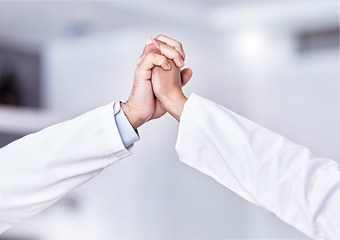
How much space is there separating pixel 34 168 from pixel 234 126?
430 mm

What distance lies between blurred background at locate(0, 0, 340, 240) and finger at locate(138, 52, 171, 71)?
185 centimetres

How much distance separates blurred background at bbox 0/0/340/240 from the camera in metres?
3.53

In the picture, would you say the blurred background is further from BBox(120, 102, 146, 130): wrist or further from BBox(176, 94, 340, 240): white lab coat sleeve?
BBox(176, 94, 340, 240): white lab coat sleeve

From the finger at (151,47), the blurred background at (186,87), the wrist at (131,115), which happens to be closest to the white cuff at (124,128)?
the wrist at (131,115)

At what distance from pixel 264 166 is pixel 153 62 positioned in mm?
406

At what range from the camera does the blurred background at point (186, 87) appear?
11.6 ft

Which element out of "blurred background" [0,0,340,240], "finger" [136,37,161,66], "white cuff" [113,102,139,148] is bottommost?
"blurred background" [0,0,340,240]

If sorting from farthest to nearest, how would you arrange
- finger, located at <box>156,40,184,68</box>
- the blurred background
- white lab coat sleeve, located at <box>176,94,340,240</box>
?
the blurred background, finger, located at <box>156,40,184,68</box>, white lab coat sleeve, located at <box>176,94,340,240</box>

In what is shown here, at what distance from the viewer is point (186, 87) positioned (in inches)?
153

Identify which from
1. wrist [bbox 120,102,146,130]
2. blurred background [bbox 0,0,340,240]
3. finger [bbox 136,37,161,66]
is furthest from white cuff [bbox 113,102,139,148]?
blurred background [bbox 0,0,340,240]

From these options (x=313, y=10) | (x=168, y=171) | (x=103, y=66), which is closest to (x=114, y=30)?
(x=103, y=66)

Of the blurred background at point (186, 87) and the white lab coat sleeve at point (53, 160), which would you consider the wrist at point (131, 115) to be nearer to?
the white lab coat sleeve at point (53, 160)

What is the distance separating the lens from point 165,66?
139 cm

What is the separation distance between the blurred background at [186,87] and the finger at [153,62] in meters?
1.85
